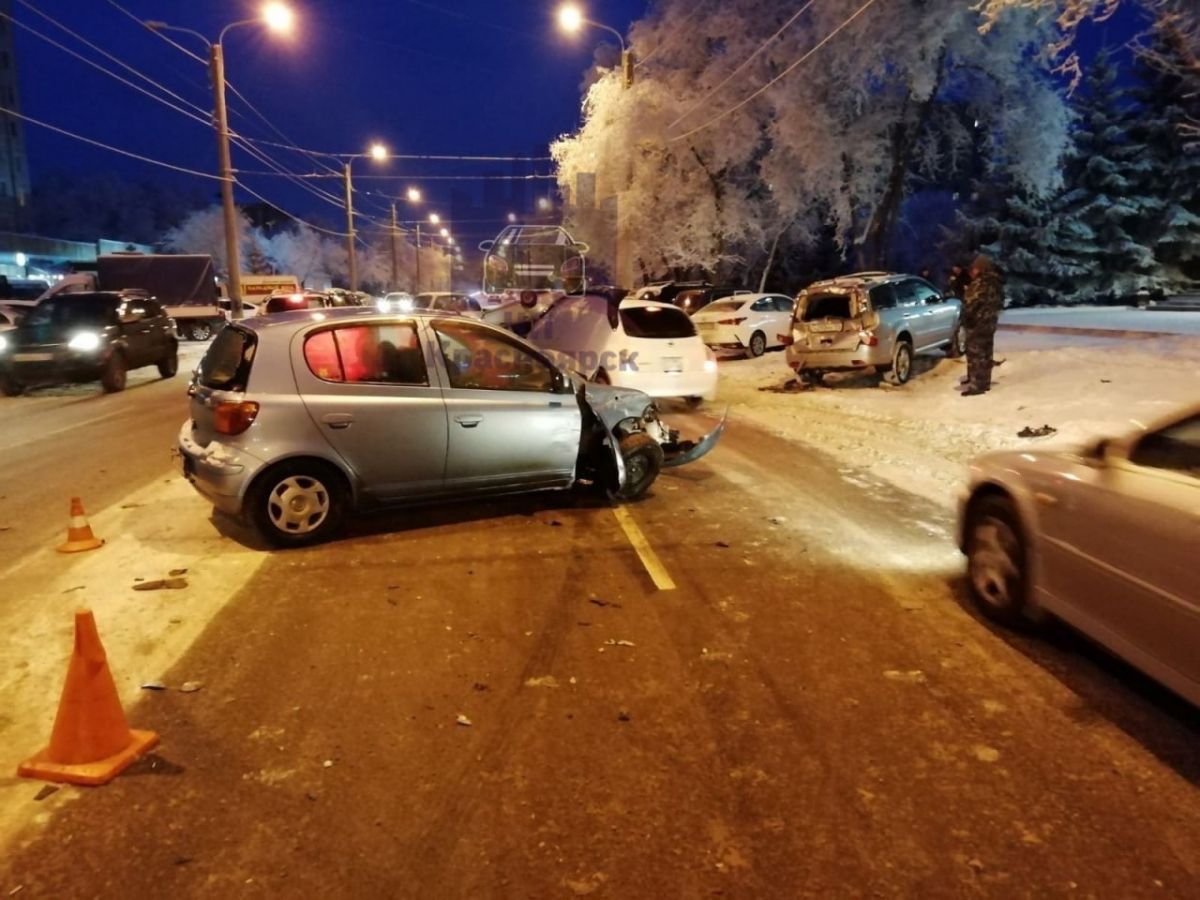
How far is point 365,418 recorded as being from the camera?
638 centimetres

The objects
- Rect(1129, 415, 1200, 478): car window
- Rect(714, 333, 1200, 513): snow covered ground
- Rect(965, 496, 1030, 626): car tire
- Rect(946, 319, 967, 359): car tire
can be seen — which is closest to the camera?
Rect(1129, 415, 1200, 478): car window

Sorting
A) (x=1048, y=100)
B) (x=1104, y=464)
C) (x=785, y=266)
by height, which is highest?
(x=1048, y=100)

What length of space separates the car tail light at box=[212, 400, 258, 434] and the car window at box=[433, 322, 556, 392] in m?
1.43

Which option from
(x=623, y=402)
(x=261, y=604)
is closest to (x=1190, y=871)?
(x=261, y=604)

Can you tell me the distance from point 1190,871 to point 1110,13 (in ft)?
38.0

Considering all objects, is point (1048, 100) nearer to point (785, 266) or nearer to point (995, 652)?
point (785, 266)

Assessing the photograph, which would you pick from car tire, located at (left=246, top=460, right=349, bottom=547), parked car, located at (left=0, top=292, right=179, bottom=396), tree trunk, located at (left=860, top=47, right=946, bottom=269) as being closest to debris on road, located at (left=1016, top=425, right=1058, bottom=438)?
car tire, located at (left=246, top=460, right=349, bottom=547)

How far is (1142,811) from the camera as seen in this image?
10.8 ft

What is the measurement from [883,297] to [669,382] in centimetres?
469

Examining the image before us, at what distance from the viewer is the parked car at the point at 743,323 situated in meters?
22.2

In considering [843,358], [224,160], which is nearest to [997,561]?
[843,358]

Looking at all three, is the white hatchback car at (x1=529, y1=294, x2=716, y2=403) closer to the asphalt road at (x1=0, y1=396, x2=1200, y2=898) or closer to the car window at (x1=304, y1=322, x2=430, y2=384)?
the car window at (x1=304, y1=322, x2=430, y2=384)

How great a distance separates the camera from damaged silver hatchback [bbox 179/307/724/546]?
244 inches

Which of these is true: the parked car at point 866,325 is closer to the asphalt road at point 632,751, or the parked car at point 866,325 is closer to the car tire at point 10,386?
the asphalt road at point 632,751
